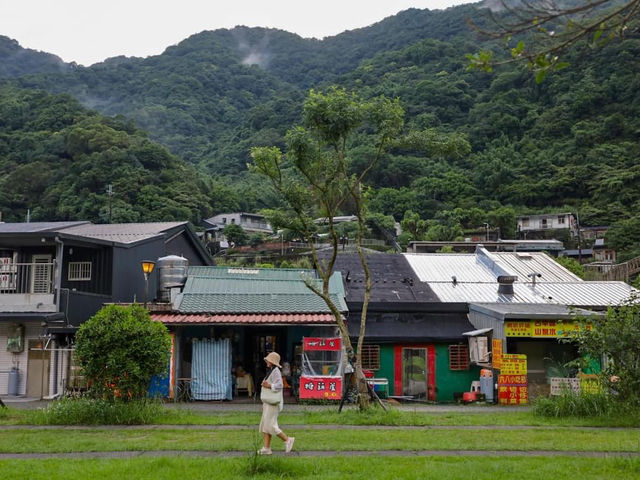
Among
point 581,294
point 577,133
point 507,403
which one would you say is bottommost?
point 507,403

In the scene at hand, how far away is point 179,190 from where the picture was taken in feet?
248

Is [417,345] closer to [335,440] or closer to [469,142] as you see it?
[335,440]

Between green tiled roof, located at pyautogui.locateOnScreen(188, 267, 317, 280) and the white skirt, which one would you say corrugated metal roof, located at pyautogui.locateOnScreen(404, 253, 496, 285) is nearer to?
green tiled roof, located at pyautogui.locateOnScreen(188, 267, 317, 280)

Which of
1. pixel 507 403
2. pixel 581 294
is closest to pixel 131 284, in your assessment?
A: pixel 507 403

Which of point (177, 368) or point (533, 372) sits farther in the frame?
point (533, 372)

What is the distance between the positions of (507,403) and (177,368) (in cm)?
1004

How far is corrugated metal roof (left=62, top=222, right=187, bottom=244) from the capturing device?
990 inches

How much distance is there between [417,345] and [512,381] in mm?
3690

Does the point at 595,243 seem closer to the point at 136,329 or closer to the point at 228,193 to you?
the point at 228,193

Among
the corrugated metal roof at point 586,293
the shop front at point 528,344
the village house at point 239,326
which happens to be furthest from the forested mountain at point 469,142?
the village house at point 239,326

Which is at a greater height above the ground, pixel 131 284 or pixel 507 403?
pixel 131 284

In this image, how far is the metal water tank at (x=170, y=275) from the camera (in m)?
24.0

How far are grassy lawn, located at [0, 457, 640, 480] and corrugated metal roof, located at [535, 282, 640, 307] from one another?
15364 mm

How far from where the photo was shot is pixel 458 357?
22.3 metres
